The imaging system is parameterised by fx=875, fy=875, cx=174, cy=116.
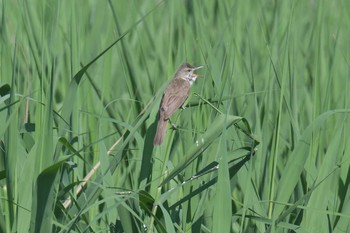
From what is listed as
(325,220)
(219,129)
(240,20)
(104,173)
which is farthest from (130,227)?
(240,20)

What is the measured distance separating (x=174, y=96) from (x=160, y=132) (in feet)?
1.42

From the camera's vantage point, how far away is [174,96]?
2.67 meters

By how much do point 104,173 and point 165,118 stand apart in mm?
485

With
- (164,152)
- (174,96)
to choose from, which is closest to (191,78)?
(174,96)

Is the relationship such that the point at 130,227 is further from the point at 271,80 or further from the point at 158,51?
the point at 158,51

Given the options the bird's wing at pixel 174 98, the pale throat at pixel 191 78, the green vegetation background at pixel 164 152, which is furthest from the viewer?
the pale throat at pixel 191 78

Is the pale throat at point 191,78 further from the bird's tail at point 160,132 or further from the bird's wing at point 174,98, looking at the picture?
the bird's tail at point 160,132

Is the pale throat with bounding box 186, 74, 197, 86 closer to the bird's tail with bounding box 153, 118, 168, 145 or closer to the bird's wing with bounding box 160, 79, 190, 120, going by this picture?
the bird's wing with bounding box 160, 79, 190, 120

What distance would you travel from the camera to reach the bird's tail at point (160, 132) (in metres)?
2.25

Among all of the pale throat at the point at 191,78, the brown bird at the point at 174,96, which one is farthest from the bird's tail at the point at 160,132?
the pale throat at the point at 191,78

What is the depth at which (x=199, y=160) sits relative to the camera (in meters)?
2.44

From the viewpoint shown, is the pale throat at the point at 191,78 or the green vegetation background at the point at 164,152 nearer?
the green vegetation background at the point at 164,152

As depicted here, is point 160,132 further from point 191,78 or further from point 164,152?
point 191,78

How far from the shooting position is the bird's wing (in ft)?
8.25
